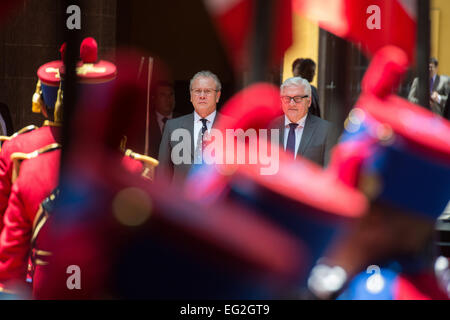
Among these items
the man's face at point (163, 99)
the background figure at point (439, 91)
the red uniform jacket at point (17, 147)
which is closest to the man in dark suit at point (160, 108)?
the man's face at point (163, 99)

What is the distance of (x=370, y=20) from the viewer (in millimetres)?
3486

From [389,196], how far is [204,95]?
2975 mm

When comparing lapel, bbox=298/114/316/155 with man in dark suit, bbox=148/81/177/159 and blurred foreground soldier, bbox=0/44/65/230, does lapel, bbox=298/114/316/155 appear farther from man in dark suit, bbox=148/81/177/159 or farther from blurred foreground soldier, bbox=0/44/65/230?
blurred foreground soldier, bbox=0/44/65/230

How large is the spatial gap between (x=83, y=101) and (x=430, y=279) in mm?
1181

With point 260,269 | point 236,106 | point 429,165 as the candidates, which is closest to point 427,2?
point 429,165

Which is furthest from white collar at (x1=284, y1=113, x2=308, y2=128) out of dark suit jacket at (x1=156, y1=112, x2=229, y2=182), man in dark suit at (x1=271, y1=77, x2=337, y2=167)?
dark suit jacket at (x1=156, y1=112, x2=229, y2=182)

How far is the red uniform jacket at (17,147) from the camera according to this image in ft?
11.9

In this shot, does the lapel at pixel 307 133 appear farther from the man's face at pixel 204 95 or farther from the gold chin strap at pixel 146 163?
the gold chin strap at pixel 146 163

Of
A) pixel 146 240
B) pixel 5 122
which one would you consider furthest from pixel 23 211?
pixel 5 122

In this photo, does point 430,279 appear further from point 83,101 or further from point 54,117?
point 54,117

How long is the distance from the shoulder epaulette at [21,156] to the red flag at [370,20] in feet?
3.39
